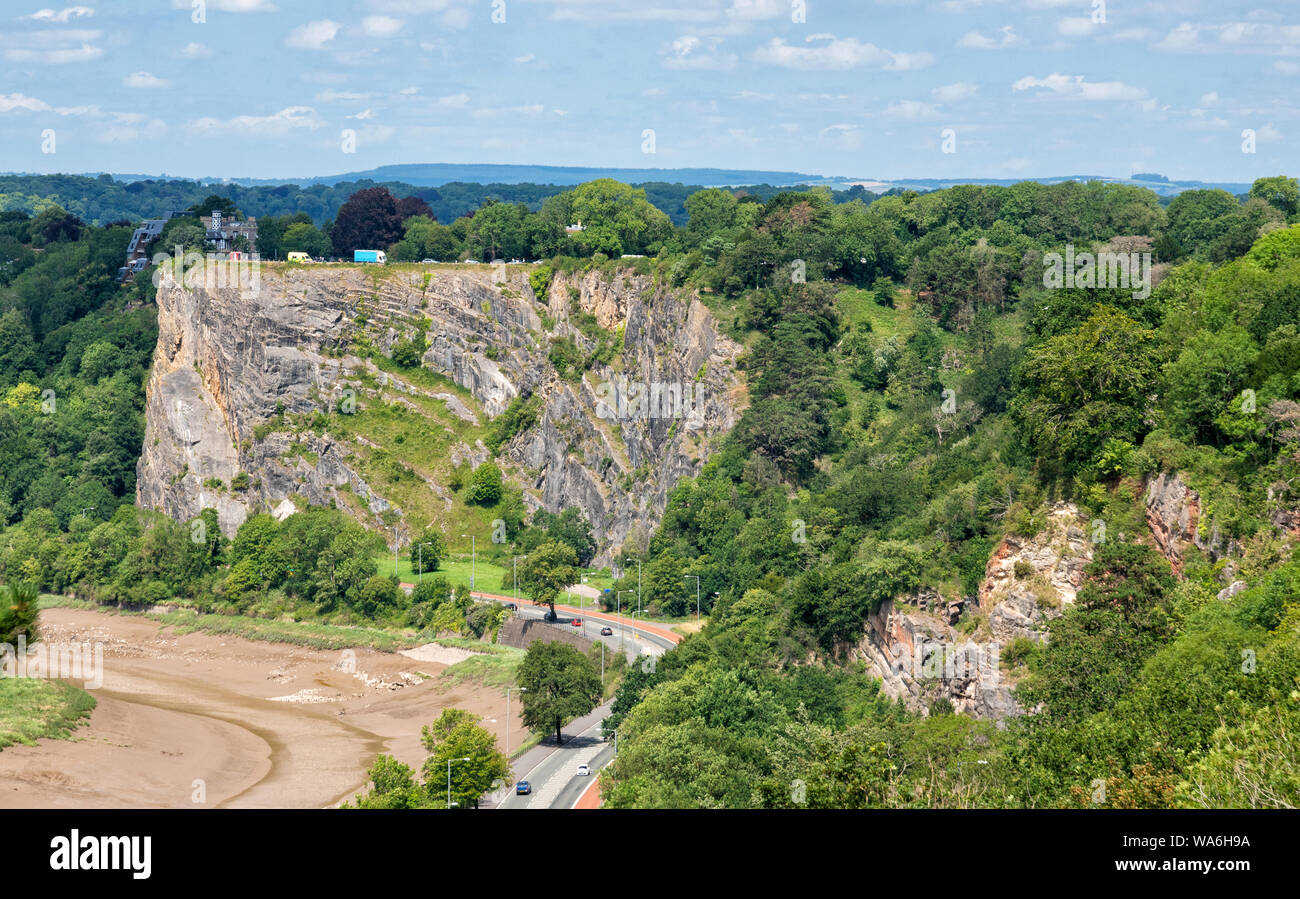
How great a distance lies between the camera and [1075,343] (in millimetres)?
45062

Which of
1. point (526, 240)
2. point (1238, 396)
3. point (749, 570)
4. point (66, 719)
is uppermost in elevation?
point (526, 240)

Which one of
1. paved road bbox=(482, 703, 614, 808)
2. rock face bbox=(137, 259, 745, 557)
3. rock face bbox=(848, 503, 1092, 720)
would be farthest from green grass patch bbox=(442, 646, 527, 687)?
rock face bbox=(848, 503, 1092, 720)

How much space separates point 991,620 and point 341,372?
7547 centimetres

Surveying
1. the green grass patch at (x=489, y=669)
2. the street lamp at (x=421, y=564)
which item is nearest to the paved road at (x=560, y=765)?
the green grass patch at (x=489, y=669)

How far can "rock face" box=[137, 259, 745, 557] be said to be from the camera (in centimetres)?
10012

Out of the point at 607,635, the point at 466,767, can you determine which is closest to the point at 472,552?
the point at 607,635

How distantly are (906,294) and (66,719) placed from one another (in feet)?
211

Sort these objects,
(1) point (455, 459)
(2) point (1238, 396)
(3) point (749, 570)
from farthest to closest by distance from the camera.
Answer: (1) point (455, 459), (3) point (749, 570), (2) point (1238, 396)

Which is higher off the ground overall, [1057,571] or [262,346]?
[262,346]

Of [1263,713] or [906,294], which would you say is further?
[906,294]

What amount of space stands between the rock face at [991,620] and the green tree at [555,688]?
16331 mm

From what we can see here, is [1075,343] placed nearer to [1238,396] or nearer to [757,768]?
[1238,396]

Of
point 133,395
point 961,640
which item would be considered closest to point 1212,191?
point 961,640
